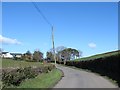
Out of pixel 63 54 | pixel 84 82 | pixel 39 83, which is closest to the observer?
pixel 39 83

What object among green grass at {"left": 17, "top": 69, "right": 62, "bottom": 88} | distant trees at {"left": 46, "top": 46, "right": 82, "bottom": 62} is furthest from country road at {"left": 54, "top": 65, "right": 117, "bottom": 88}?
distant trees at {"left": 46, "top": 46, "right": 82, "bottom": 62}

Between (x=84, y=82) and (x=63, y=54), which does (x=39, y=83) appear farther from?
(x=63, y=54)

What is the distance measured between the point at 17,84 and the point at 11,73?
1.84 metres

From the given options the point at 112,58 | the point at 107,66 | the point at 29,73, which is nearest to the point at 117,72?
the point at 112,58

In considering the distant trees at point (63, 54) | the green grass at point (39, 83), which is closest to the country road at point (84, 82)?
the green grass at point (39, 83)

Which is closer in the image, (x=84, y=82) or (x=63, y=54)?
(x=84, y=82)

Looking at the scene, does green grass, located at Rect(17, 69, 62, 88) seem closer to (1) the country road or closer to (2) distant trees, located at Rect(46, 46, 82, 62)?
(1) the country road

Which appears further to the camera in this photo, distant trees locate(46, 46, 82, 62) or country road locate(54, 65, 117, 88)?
distant trees locate(46, 46, 82, 62)

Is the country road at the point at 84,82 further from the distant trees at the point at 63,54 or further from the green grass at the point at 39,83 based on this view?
the distant trees at the point at 63,54

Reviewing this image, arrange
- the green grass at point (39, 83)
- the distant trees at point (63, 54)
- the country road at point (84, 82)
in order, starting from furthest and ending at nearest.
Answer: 1. the distant trees at point (63, 54)
2. the country road at point (84, 82)
3. the green grass at point (39, 83)

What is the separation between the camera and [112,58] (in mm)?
39906

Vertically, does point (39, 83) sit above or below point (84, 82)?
above

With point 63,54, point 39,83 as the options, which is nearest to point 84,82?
point 39,83

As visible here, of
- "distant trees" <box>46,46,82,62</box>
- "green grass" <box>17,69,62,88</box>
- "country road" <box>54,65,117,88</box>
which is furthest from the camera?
"distant trees" <box>46,46,82,62</box>
